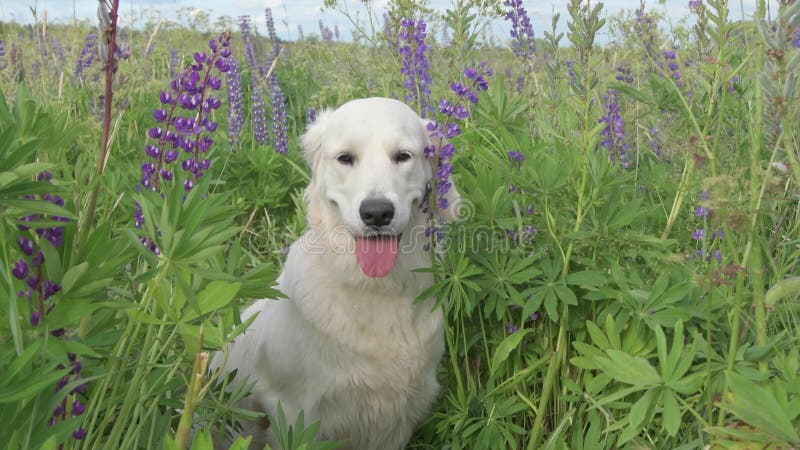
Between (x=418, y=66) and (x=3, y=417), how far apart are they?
218 centimetres

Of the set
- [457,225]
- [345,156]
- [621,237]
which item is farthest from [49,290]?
[621,237]

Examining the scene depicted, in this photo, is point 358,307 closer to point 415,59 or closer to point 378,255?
point 378,255

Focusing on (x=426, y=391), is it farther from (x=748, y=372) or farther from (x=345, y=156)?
(x=748, y=372)

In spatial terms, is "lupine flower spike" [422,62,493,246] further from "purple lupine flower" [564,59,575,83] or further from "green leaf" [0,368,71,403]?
"green leaf" [0,368,71,403]

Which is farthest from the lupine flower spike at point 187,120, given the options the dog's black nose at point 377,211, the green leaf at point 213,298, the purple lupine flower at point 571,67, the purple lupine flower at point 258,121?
the purple lupine flower at point 258,121

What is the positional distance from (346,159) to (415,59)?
0.78m

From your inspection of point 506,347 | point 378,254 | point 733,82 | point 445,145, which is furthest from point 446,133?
point 733,82

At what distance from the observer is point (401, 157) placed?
7.68 ft

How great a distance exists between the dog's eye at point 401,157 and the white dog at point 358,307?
1 cm

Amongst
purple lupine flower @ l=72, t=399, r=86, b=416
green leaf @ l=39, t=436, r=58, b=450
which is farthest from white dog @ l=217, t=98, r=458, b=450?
green leaf @ l=39, t=436, r=58, b=450

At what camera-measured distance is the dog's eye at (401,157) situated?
7.62ft

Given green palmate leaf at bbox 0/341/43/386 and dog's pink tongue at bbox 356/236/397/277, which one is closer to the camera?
green palmate leaf at bbox 0/341/43/386

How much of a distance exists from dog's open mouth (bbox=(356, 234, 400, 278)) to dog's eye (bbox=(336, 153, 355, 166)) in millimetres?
291

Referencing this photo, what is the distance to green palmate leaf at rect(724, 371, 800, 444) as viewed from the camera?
4.25 ft
